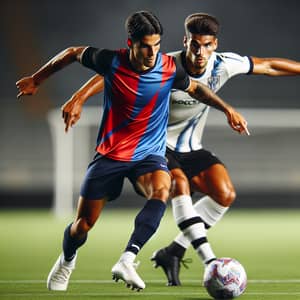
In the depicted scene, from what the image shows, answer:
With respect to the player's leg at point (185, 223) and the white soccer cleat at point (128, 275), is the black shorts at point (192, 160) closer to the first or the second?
the player's leg at point (185, 223)

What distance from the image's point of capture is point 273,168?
2422 centimetres

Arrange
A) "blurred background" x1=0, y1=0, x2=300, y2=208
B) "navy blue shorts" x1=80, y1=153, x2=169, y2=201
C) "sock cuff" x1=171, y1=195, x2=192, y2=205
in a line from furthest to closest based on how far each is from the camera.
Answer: "blurred background" x1=0, y1=0, x2=300, y2=208 → "sock cuff" x1=171, y1=195, x2=192, y2=205 → "navy blue shorts" x1=80, y1=153, x2=169, y2=201

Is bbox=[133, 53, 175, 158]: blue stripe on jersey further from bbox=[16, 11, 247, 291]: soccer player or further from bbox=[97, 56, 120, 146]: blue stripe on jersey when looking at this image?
bbox=[97, 56, 120, 146]: blue stripe on jersey

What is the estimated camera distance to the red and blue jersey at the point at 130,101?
634cm

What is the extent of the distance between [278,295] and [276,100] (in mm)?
19478

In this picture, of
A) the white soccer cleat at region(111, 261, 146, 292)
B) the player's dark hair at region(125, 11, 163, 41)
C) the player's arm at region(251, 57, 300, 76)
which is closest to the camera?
the white soccer cleat at region(111, 261, 146, 292)

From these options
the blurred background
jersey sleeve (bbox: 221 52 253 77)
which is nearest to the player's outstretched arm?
jersey sleeve (bbox: 221 52 253 77)

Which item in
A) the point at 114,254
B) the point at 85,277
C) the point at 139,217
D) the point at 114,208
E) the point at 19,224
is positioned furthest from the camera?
the point at 114,208

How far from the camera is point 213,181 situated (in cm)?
716

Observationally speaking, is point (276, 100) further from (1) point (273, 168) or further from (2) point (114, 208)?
(2) point (114, 208)

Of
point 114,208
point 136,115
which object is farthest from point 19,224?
point 136,115

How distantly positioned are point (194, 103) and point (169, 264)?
1215 millimetres

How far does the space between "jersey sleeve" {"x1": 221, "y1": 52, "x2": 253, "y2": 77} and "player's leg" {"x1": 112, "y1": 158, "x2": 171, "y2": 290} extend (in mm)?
1278

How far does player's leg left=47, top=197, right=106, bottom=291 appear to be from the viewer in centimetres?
637
